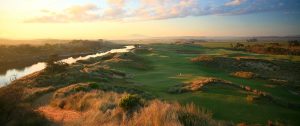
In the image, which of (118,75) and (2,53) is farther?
(2,53)

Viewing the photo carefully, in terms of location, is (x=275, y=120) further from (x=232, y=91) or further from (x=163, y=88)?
(x=163, y=88)

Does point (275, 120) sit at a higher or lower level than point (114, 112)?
lower

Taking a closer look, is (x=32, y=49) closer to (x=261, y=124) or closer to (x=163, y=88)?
(x=163, y=88)

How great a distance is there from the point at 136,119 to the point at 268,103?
47.7 ft

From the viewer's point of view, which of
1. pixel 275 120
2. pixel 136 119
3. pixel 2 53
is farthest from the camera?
pixel 2 53

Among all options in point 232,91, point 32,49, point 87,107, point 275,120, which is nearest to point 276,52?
point 232,91

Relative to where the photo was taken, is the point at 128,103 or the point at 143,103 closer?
the point at 128,103

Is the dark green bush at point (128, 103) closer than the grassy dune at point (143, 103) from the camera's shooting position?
No

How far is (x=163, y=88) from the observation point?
26234mm

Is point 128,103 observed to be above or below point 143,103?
above

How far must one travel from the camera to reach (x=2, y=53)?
90.1 metres

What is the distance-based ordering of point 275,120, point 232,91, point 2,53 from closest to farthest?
point 275,120
point 232,91
point 2,53

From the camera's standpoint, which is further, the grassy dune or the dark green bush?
the dark green bush

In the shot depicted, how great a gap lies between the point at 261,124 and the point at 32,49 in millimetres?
107308
